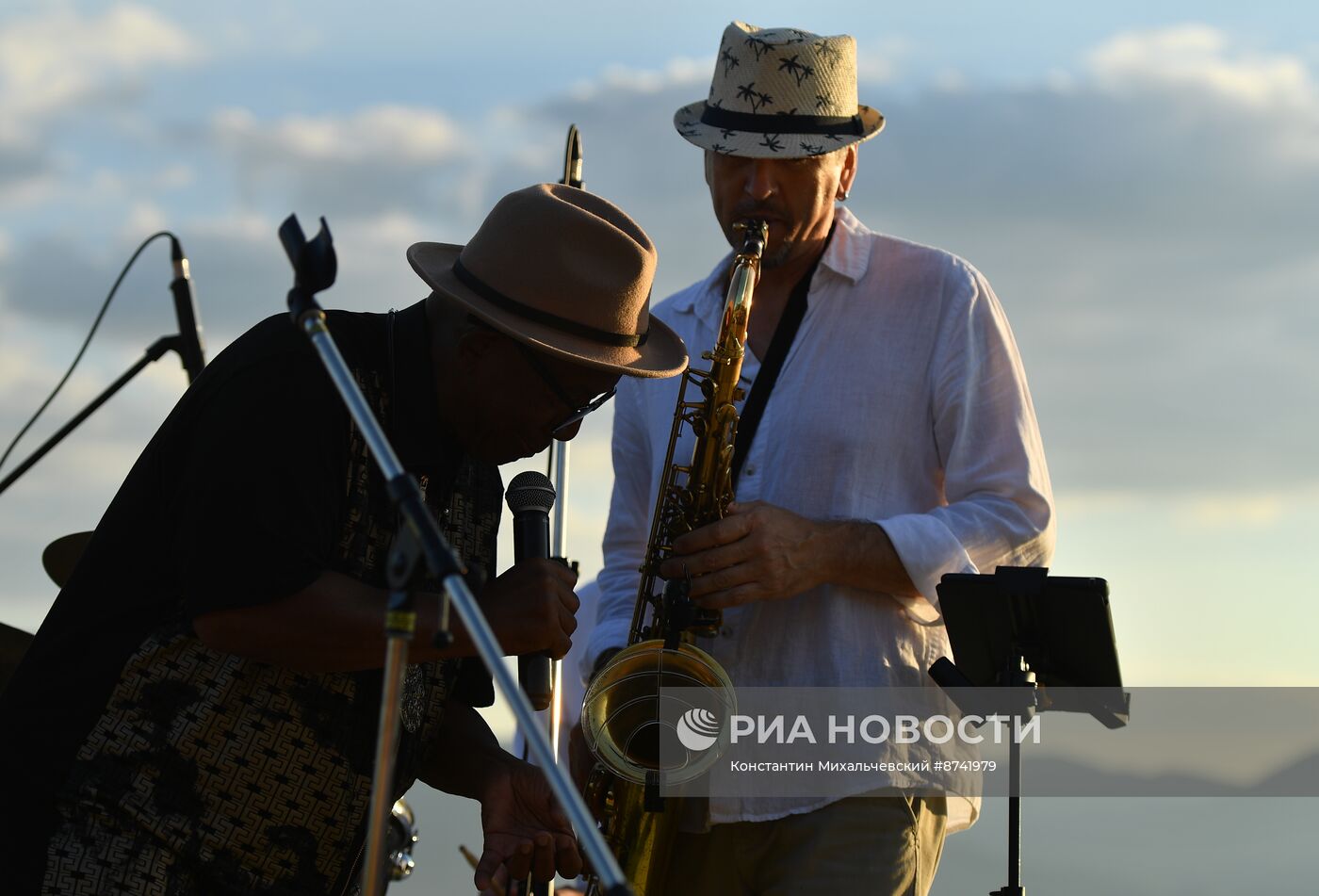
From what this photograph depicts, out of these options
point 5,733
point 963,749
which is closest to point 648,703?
point 963,749

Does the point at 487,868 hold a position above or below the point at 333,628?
below

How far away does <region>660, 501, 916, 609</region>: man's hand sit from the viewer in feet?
13.0

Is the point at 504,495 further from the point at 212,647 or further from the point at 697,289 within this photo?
the point at 697,289

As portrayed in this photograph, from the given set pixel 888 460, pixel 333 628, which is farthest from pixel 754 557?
pixel 333 628

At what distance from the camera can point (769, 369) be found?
441cm

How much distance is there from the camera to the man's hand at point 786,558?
3.96 meters

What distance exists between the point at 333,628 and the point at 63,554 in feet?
9.10

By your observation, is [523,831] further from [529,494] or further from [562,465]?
[562,465]

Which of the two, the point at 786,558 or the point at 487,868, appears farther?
the point at 786,558

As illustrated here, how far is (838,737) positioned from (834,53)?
6.22 feet

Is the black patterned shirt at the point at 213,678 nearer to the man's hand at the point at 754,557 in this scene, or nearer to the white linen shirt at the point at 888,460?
the man's hand at the point at 754,557

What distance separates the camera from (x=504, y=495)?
3371mm

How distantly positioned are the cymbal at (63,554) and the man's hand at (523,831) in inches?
91.3

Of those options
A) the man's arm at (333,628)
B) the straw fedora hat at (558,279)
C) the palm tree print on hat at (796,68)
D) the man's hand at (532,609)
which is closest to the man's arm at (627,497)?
the palm tree print on hat at (796,68)
